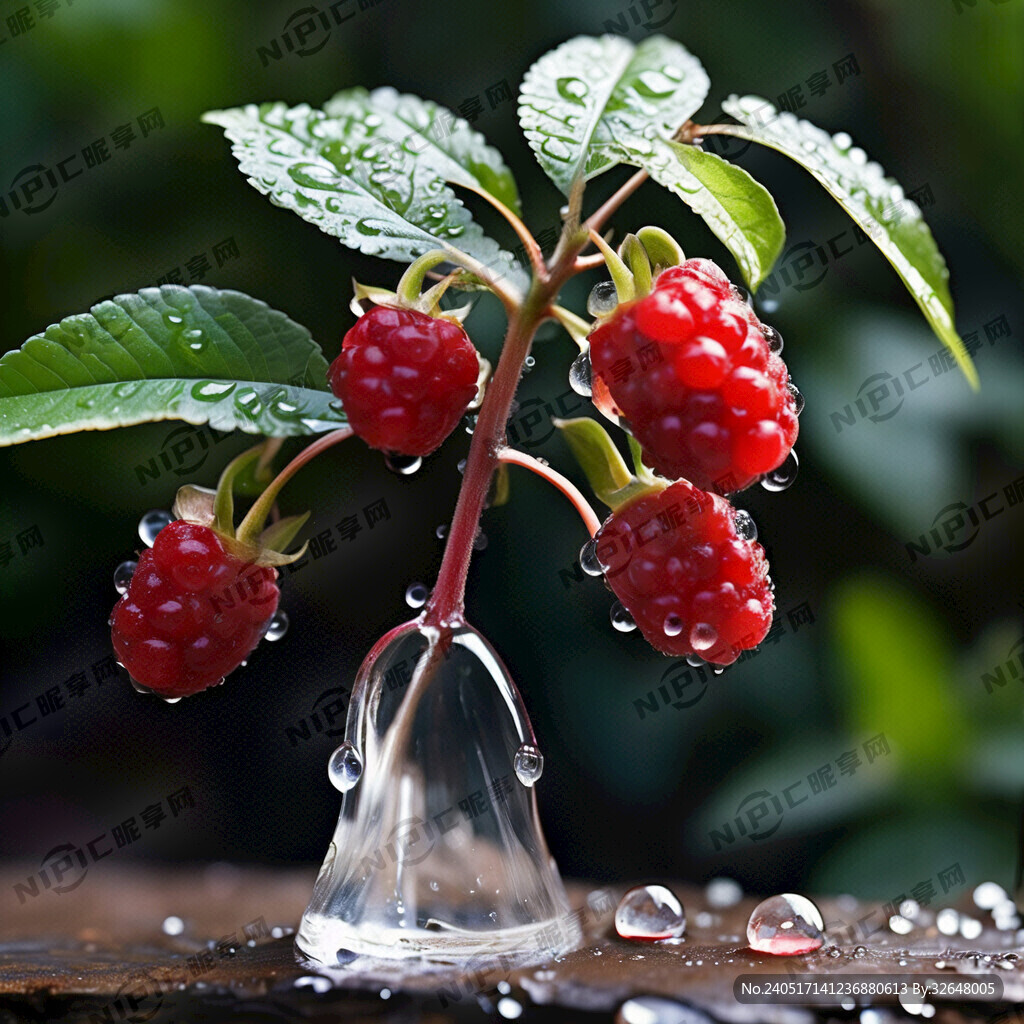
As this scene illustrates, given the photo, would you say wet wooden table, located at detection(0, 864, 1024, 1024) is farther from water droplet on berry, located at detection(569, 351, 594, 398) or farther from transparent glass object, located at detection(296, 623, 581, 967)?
water droplet on berry, located at detection(569, 351, 594, 398)

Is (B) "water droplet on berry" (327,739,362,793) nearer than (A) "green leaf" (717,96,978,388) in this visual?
No

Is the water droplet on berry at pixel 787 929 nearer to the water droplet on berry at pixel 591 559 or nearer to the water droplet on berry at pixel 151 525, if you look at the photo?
the water droplet on berry at pixel 591 559

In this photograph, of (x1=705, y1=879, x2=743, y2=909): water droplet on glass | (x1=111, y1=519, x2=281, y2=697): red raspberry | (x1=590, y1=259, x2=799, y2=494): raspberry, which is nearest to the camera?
(x1=590, y1=259, x2=799, y2=494): raspberry

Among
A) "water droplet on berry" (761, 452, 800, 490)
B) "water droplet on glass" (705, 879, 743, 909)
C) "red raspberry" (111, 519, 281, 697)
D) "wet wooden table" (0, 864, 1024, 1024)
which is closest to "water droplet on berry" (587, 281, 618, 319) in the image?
"water droplet on berry" (761, 452, 800, 490)

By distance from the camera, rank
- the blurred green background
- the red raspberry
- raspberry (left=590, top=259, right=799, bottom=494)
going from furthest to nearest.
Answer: the blurred green background → the red raspberry → raspberry (left=590, top=259, right=799, bottom=494)

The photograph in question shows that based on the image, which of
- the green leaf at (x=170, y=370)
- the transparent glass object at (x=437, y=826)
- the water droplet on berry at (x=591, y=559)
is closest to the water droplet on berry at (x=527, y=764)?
the transparent glass object at (x=437, y=826)

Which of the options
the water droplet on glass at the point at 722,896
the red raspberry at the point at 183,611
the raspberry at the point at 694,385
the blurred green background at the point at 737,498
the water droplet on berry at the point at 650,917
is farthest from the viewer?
the blurred green background at the point at 737,498

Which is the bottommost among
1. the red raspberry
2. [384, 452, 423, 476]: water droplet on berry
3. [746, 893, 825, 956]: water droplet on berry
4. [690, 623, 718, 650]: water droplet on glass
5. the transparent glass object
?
[746, 893, 825, 956]: water droplet on berry
